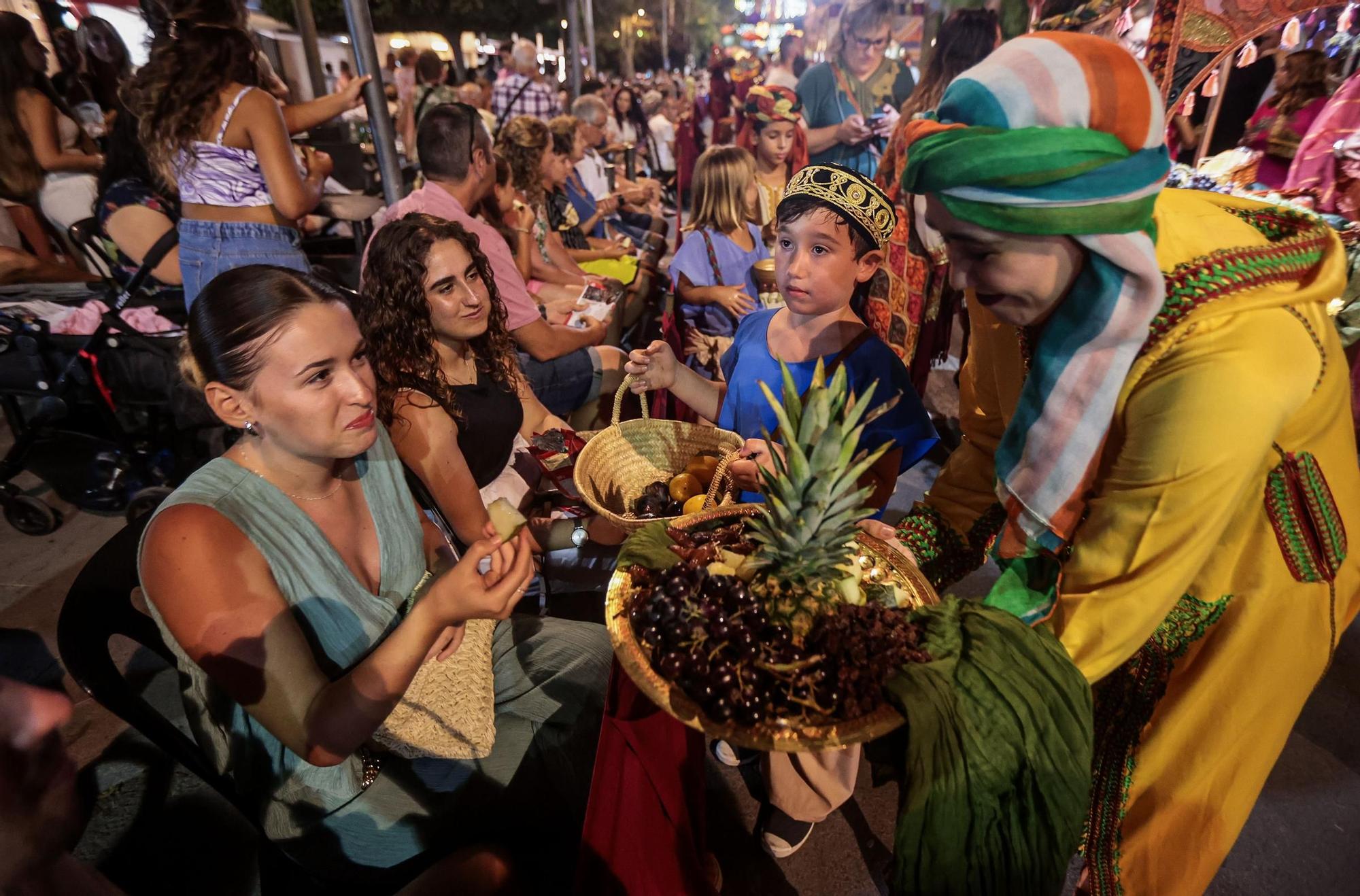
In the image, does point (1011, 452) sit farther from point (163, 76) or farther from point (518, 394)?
point (163, 76)

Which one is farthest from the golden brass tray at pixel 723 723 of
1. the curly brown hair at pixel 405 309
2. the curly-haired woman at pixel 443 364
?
the curly brown hair at pixel 405 309

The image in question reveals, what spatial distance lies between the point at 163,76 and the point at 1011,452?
4136 mm

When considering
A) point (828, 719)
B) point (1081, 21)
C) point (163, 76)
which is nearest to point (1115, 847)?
point (828, 719)

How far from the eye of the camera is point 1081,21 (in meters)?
4.21

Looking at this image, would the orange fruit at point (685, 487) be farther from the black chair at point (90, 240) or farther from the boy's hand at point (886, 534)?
the black chair at point (90, 240)

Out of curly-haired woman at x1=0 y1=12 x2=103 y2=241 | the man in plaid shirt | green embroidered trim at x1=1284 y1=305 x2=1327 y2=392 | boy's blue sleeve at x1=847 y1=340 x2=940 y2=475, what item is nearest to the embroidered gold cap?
boy's blue sleeve at x1=847 y1=340 x2=940 y2=475

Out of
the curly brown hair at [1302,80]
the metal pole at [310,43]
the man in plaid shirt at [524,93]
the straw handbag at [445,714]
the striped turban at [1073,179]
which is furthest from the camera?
the man in plaid shirt at [524,93]

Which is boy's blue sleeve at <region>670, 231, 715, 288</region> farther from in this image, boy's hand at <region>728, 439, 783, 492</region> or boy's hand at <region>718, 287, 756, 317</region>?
boy's hand at <region>728, 439, 783, 492</region>

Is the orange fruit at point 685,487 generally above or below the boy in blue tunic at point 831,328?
below

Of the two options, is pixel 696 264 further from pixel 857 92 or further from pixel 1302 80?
pixel 1302 80

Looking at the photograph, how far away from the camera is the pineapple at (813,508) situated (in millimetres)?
1530

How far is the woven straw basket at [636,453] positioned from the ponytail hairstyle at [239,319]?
1112 mm

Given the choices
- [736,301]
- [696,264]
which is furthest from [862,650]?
[696,264]

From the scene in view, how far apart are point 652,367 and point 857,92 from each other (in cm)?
491
